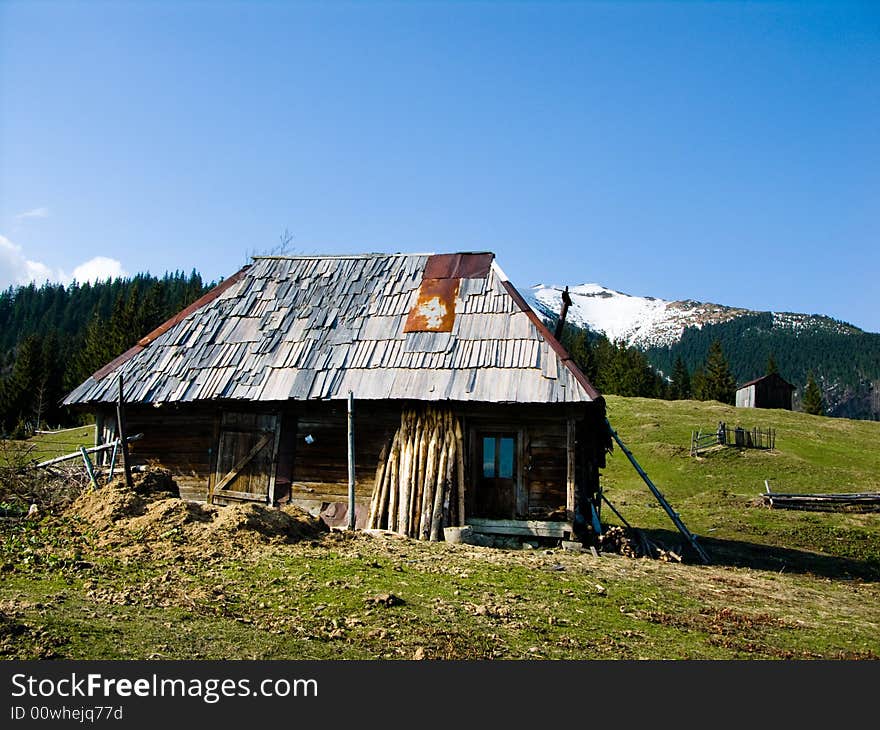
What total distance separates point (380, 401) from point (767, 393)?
2496 inches

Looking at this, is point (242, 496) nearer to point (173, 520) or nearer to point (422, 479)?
point (422, 479)

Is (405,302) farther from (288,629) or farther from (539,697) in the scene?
(539,697)

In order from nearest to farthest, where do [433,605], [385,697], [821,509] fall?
[385,697]
[433,605]
[821,509]

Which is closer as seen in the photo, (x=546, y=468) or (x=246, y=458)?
(x=546, y=468)

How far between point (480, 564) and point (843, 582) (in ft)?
26.7

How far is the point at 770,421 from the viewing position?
5197 centimetres

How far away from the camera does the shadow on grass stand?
1662 centimetres

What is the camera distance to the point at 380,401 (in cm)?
1577

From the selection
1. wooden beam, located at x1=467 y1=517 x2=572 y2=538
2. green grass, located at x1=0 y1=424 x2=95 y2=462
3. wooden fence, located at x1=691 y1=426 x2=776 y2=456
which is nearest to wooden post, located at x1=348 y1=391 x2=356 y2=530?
wooden beam, located at x1=467 y1=517 x2=572 y2=538

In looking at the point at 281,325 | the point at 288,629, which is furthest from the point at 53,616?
the point at 281,325

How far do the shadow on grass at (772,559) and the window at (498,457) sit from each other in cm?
489

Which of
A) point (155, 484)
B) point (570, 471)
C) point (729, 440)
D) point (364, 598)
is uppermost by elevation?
point (729, 440)

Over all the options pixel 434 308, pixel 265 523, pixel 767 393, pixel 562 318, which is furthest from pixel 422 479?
pixel 767 393

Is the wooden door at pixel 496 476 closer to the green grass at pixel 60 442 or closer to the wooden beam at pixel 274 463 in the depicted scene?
the wooden beam at pixel 274 463
